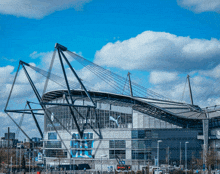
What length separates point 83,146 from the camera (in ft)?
281

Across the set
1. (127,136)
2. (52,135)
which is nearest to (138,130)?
(127,136)

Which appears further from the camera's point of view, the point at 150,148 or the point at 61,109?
the point at 61,109

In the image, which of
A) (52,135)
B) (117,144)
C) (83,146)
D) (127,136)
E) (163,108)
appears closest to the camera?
(163,108)

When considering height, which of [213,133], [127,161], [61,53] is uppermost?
[61,53]

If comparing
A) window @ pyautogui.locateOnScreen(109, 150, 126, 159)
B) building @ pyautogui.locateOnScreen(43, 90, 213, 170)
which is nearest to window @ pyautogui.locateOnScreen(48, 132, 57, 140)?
building @ pyautogui.locateOnScreen(43, 90, 213, 170)

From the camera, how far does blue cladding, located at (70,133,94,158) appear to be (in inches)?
3344

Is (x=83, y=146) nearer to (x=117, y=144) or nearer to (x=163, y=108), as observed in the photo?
(x=117, y=144)

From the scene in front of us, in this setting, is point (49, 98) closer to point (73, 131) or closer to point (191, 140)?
point (73, 131)

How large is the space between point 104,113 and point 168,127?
1617cm

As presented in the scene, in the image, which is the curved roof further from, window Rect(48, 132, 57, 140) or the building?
window Rect(48, 132, 57, 140)

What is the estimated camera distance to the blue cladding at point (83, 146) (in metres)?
84.9

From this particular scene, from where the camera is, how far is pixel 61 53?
66.4 metres

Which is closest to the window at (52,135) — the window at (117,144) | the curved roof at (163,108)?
the curved roof at (163,108)

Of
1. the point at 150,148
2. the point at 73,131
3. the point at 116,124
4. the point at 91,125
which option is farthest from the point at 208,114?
the point at 73,131
